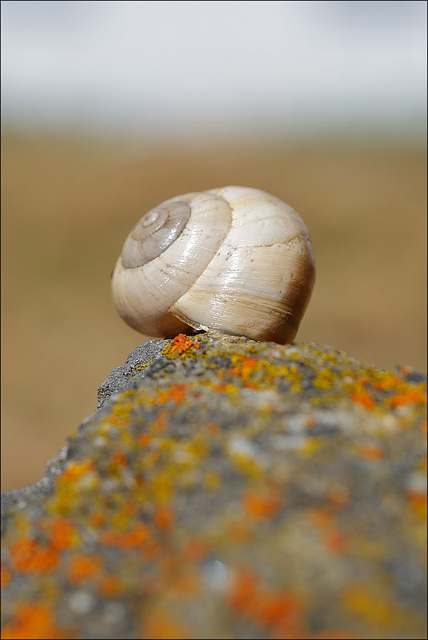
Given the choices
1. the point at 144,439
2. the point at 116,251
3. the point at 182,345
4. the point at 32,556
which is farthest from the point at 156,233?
the point at 116,251

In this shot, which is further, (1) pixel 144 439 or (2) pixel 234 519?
(1) pixel 144 439

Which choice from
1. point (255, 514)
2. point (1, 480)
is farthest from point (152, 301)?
point (1, 480)

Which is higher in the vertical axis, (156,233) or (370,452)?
(156,233)

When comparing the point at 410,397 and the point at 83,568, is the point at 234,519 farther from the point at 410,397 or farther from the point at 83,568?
the point at 410,397

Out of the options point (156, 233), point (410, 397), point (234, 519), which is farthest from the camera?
point (156, 233)

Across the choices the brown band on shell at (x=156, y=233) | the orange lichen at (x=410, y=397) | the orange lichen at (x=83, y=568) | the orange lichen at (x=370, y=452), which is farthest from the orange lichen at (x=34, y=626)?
the brown band on shell at (x=156, y=233)

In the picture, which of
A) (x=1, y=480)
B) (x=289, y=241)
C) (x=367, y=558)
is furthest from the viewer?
(x=1, y=480)

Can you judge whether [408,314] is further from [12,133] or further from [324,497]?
[12,133]
